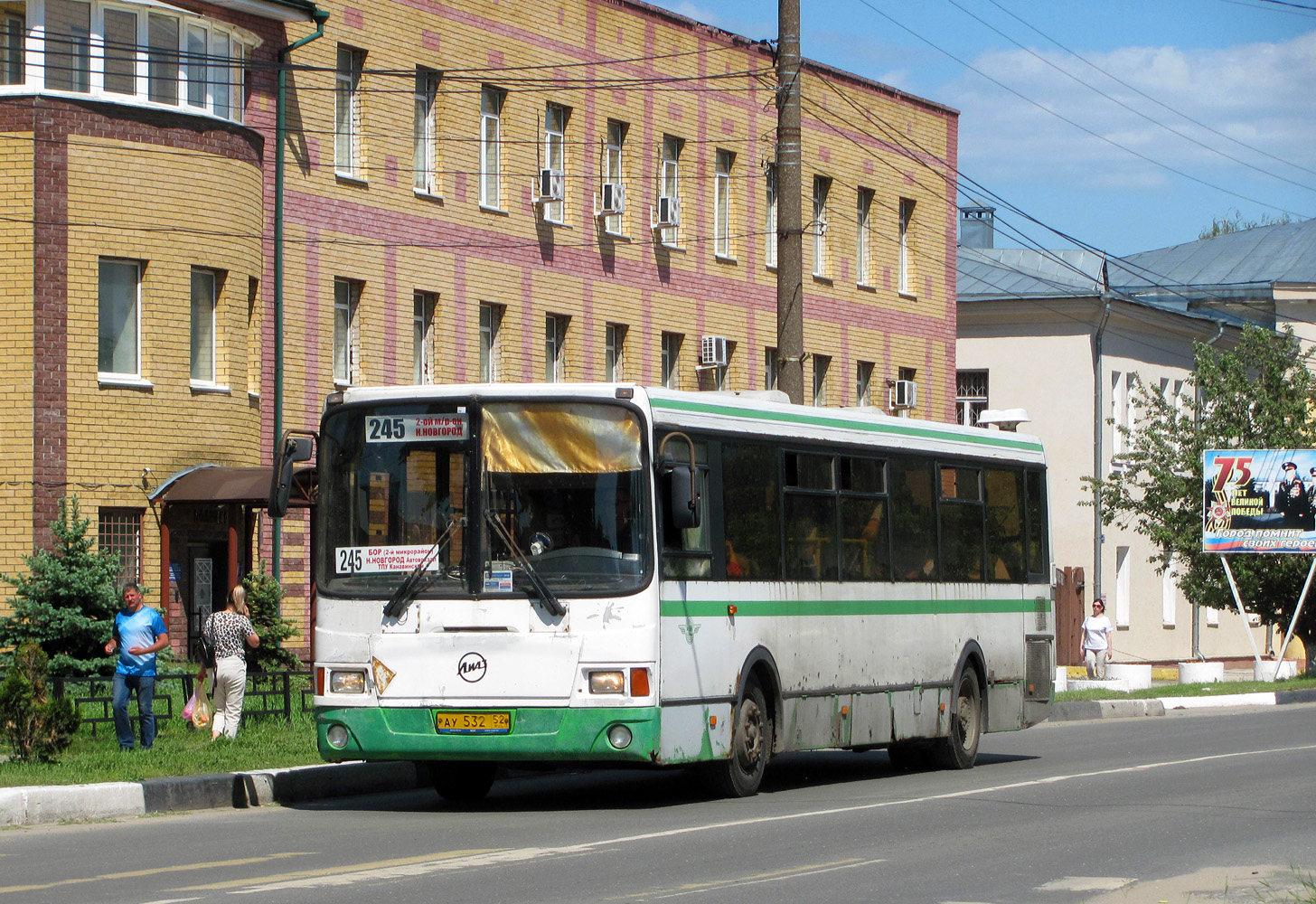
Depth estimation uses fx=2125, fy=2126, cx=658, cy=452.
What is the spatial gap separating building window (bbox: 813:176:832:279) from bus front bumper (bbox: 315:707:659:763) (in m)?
28.8

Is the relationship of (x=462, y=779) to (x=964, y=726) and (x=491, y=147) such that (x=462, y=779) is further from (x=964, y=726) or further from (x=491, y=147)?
(x=491, y=147)

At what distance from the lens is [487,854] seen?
454 inches

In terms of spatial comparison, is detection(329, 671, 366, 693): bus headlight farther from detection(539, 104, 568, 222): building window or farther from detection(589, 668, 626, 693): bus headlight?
detection(539, 104, 568, 222): building window

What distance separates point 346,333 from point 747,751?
60.2 ft

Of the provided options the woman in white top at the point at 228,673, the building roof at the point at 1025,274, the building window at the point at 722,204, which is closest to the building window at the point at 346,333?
the building window at the point at 722,204

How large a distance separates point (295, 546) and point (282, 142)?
227 inches

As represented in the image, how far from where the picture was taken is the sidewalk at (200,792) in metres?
13.8

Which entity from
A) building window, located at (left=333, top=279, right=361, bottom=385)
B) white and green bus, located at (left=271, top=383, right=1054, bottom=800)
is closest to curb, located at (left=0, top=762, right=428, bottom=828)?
white and green bus, located at (left=271, top=383, right=1054, bottom=800)

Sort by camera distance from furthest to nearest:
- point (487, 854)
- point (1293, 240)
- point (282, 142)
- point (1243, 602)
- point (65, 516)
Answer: point (1293, 240), point (1243, 602), point (282, 142), point (65, 516), point (487, 854)

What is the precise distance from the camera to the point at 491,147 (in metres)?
34.4

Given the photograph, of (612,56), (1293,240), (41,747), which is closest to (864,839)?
(41,747)

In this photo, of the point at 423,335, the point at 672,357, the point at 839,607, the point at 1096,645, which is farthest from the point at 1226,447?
the point at 839,607

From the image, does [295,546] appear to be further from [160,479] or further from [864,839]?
[864,839]

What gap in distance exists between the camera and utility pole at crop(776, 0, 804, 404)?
A: 70.7ft
